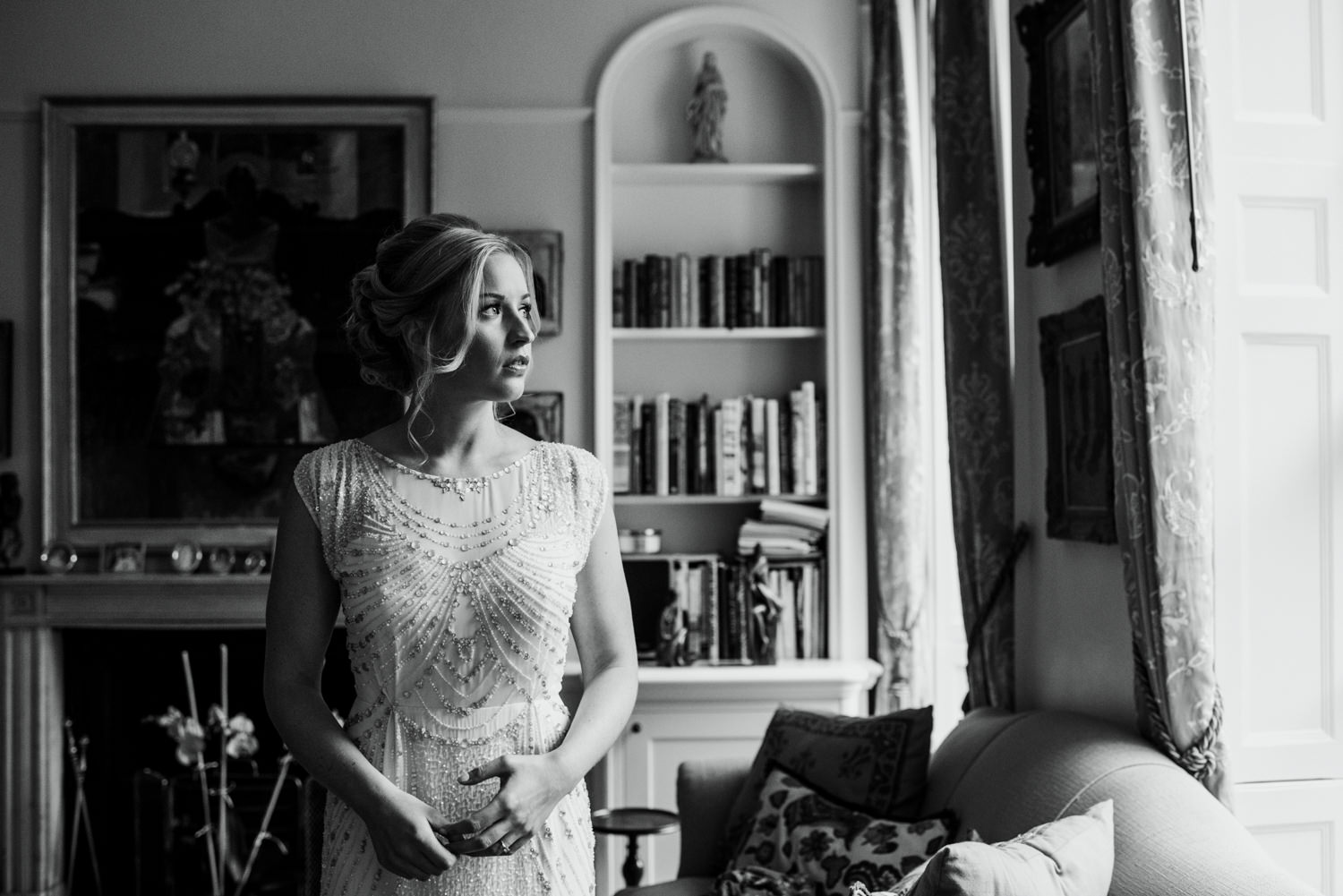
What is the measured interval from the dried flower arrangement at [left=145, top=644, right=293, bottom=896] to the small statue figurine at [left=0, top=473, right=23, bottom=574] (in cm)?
62

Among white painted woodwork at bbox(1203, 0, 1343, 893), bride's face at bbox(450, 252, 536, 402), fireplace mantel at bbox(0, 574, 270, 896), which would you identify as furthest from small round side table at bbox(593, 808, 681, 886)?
bride's face at bbox(450, 252, 536, 402)

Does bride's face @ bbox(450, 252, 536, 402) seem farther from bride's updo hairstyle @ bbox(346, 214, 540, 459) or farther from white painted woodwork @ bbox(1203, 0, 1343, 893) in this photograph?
white painted woodwork @ bbox(1203, 0, 1343, 893)

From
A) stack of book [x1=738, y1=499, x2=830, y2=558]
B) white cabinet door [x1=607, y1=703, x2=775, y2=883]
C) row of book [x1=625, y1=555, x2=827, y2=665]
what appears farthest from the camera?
stack of book [x1=738, y1=499, x2=830, y2=558]

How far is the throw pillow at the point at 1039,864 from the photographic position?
161 cm

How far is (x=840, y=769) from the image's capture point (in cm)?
293

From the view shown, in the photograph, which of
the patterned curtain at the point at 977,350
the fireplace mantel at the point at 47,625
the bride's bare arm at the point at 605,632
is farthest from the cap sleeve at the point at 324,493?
the fireplace mantel at the point at 47,625

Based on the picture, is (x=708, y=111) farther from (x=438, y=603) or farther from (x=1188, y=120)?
(x=438, y=603)

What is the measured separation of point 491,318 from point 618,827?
2.22m

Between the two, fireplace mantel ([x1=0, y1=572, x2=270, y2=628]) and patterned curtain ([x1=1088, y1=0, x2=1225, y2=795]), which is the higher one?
patterned curtain ([x1=1088, y1=0, x2=1225, y2=795])

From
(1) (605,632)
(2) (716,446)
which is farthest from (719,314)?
(1) (605,632)

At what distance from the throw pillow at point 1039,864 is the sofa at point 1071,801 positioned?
65 millimetres

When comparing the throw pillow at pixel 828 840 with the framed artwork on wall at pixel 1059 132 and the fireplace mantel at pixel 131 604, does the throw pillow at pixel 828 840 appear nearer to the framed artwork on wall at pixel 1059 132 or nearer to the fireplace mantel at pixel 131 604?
the framed artwork on wall at pixel 1059 132

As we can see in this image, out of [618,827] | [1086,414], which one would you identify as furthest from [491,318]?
[618,827]

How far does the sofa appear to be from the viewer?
1831mm
